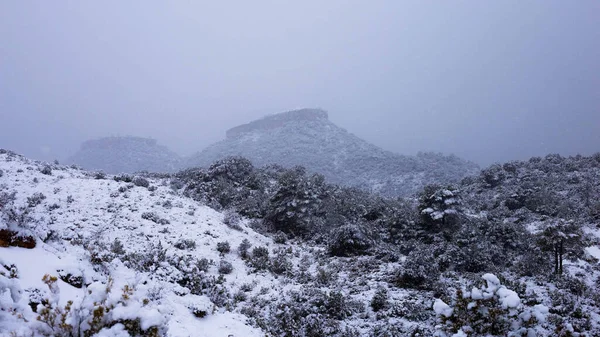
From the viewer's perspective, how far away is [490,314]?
179 inches

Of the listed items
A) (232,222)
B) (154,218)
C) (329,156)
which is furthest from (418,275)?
(329,156)

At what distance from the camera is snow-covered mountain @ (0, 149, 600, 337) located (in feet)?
14.5

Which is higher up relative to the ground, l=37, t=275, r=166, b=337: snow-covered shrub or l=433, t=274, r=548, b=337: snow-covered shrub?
l=37, t=275, r=166, b=337: snow-covered shrub

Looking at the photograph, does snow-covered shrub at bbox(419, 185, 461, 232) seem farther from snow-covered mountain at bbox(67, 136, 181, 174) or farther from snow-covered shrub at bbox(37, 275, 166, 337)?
snow-covered mountain at bbox(67, 136, 181, 174)

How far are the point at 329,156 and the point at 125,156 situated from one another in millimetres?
44325

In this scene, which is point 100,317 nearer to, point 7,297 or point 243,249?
point 7,297

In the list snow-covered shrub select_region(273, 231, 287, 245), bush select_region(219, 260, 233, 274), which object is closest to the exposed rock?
bush select_region(219, 260, 233, 274)

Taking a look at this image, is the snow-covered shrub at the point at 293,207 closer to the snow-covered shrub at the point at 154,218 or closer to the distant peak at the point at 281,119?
the snow-covered shrub at the point at 154,218

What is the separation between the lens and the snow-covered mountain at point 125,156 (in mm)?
60616

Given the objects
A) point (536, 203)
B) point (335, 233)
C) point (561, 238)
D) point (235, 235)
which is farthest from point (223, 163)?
point (536, 203)

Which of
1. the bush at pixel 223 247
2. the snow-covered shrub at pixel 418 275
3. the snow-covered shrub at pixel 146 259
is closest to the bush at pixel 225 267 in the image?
the bush at pixel 223 247

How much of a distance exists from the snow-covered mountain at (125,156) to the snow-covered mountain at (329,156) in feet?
25.3

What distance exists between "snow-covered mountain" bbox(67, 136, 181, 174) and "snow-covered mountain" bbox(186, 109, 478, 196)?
25.3 ft

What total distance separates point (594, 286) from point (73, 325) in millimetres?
13758
